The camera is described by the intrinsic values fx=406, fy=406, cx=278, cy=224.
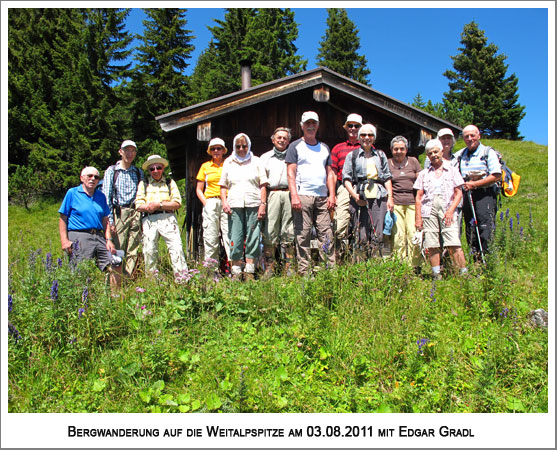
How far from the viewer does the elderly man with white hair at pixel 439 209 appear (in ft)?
16.5

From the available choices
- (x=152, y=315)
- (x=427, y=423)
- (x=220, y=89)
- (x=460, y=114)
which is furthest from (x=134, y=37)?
(x=427, y=423)

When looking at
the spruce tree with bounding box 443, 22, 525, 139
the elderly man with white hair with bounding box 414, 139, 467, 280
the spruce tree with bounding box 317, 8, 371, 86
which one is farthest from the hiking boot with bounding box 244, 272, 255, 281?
the spruce tree with bounding box 317, 8, 371, 86

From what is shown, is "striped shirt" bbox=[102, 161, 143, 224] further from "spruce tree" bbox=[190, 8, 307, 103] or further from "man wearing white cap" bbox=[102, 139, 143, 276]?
"spruce tree" bbox=[190, 8, 307, 103]

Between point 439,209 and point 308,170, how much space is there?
5.63 feet

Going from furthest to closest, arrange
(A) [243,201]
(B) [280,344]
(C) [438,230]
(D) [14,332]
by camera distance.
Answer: (A) [243,201] → (C) [438,230] → (B) [280,344] → (D) [14,332]

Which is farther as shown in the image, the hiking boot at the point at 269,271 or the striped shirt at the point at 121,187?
the striped shirt at the point at 121,187

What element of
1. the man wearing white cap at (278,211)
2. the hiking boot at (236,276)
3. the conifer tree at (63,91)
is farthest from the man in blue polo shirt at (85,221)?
the conifer tree at (63,91)

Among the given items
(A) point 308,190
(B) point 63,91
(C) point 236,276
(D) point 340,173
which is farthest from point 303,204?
(B) point 63,91

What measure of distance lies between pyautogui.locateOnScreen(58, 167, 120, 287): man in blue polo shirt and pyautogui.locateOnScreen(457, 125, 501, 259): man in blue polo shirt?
4611mm

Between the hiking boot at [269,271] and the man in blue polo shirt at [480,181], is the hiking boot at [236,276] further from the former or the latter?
the man in blue polo shirt at [480,181]

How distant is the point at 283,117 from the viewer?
775 cm

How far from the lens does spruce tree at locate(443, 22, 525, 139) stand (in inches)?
1021

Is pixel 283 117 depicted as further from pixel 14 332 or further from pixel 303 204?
pixel 14 332

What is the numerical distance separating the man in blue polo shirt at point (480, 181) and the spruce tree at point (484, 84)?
24225mm
